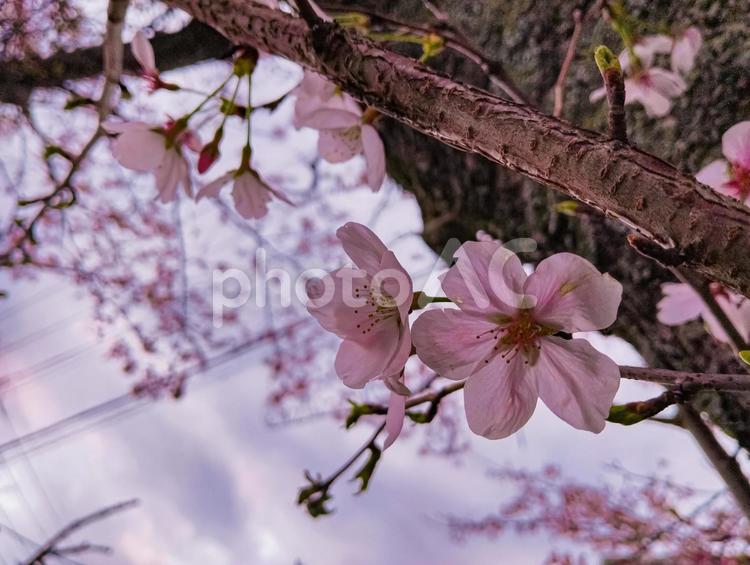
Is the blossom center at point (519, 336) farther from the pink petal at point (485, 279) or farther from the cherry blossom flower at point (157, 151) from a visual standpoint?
the cherry blossom flower at point (157, 151)

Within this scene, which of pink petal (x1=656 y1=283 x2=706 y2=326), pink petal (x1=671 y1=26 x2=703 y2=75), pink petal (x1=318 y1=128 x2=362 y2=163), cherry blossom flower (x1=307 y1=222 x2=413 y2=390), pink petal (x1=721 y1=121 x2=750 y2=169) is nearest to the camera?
cherry blossom flower (x1=307 y1=222 x2=413 y2=390)

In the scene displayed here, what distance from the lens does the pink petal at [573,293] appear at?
1.11 feet

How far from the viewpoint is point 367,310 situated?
412 millimetres

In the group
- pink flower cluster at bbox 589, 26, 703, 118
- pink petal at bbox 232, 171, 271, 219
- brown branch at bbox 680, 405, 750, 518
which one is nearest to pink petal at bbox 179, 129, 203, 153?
pink petal at bbox 232, 171, 271, 219

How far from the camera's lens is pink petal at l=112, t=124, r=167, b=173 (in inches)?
27.8

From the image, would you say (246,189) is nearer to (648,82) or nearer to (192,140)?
(192,140)

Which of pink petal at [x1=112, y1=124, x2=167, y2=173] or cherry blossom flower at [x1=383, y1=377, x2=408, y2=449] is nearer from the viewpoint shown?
cherry blossom flower at [x1=383, y1=377, x2=408, y2=449]

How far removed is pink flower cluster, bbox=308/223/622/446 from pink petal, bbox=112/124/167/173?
43cm

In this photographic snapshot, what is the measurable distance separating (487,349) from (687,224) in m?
0.15

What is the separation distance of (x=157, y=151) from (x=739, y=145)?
649 mm

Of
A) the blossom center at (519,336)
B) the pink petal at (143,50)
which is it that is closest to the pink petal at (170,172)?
the pink petal at (143,50)

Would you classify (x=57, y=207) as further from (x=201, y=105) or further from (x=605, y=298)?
(x=605, y=298)

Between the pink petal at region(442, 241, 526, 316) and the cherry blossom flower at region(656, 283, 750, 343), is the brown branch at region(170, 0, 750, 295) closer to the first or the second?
the pink petal at region(442, 241, 526, 316)

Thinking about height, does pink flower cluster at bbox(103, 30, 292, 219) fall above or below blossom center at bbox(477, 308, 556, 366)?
above
